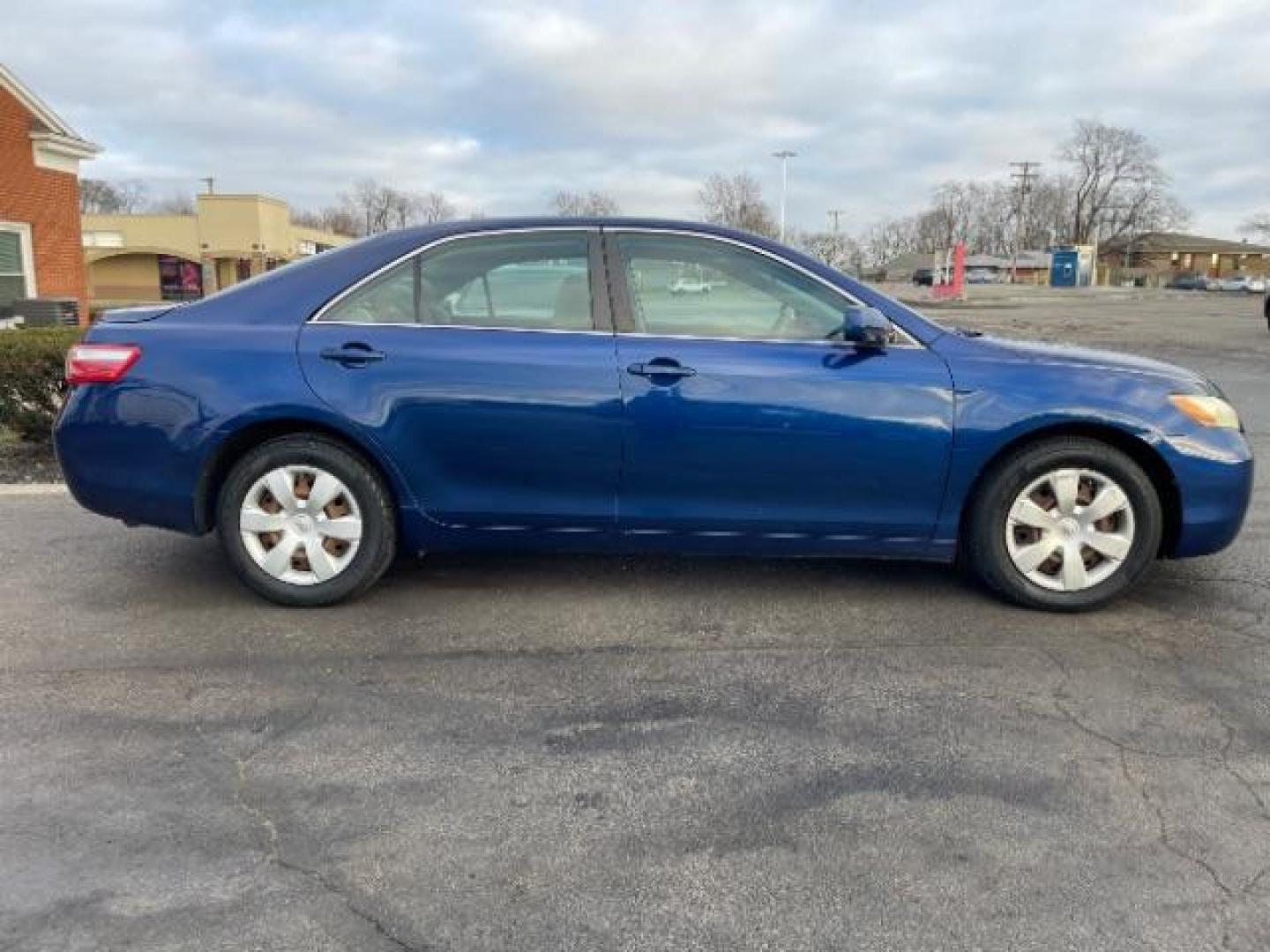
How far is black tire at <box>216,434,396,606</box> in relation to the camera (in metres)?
3.94

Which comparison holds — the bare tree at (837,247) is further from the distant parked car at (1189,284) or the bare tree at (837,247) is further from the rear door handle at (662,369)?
the rear door handle at (662,369)

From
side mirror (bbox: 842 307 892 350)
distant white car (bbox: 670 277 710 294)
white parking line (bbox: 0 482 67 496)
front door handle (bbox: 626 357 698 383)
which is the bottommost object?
white parking line (bbox: 0 482 67 496)

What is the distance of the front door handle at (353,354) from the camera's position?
3.88 m

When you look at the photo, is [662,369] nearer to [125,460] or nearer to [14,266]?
[125,460]

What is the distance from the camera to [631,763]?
288cm

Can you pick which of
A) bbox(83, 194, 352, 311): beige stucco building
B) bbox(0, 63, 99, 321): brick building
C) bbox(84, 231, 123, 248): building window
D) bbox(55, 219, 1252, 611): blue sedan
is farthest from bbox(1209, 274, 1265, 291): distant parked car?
bbox(55, 219, 1252, 611): blue sedan

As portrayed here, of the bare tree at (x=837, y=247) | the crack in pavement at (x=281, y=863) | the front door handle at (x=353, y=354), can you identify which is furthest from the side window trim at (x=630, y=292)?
the bare tree at (x=837, y=247)

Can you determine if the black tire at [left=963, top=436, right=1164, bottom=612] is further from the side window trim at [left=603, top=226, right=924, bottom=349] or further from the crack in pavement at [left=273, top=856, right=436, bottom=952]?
the crack in pavement at [left=273, top=856, right=436, bottom=952]

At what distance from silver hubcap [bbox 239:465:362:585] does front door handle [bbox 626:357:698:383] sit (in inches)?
51.9

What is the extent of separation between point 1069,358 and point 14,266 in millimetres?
19193

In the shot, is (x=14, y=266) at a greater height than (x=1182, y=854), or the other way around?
(x=14, y=266)

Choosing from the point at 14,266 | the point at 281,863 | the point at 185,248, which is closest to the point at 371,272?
the point at 281,863

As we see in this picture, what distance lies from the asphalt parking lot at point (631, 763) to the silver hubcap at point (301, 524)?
0.72ft

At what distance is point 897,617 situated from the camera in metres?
4.04
